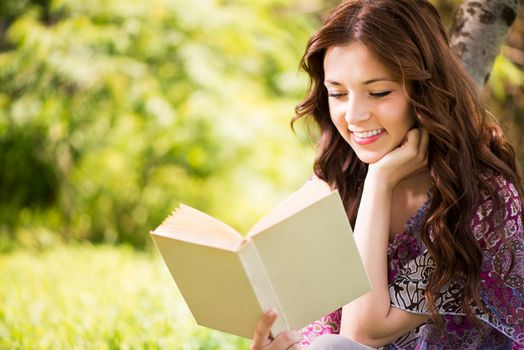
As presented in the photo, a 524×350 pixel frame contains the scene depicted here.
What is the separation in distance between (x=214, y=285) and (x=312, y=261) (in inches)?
9.8

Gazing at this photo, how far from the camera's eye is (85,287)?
15.2ft

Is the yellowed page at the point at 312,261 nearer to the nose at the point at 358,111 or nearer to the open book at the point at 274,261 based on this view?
the open book at the point at 274,261

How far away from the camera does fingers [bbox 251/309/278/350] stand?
190cm

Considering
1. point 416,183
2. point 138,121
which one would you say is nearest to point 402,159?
point 416,183

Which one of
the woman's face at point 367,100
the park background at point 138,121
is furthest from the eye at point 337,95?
the park background at point 138,121

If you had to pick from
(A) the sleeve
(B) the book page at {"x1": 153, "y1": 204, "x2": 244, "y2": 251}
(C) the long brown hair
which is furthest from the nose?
(B) the book page at {"x1": 153, "y1": 204, "x2": 244, "y2": 251}

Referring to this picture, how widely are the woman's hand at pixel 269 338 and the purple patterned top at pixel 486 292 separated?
1.26ft

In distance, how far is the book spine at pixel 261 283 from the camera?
1.81m

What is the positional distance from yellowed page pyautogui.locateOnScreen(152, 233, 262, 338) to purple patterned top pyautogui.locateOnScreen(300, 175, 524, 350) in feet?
1.65

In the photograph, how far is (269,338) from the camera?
197 centimetres

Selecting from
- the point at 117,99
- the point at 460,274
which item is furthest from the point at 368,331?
the point at 117,99

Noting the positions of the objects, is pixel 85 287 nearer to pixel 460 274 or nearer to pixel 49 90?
pixel 49 90

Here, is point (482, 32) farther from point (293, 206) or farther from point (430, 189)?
point (293, 206)

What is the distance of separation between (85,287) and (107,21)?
2.24 metres
